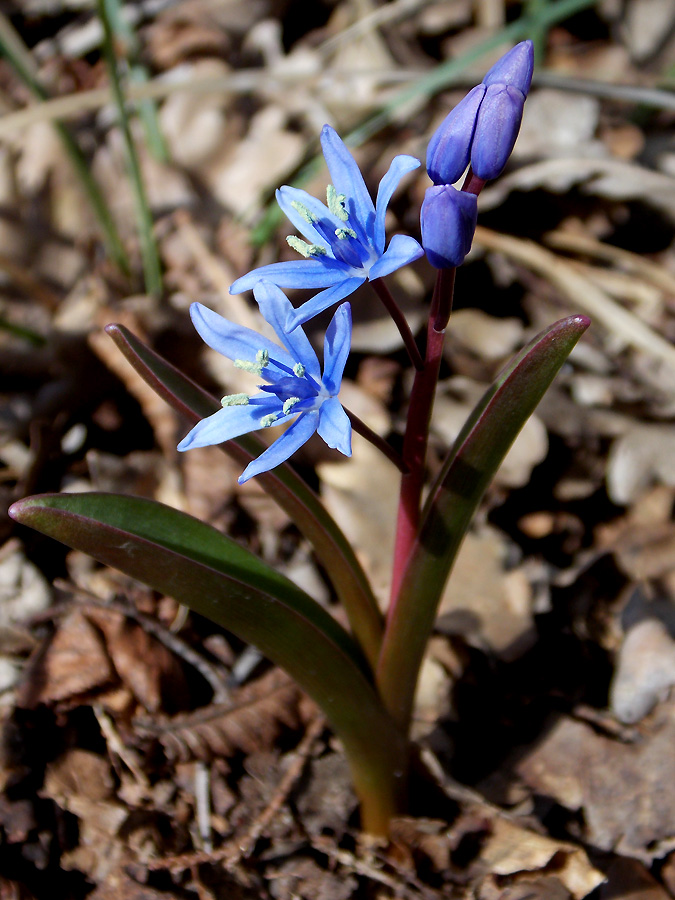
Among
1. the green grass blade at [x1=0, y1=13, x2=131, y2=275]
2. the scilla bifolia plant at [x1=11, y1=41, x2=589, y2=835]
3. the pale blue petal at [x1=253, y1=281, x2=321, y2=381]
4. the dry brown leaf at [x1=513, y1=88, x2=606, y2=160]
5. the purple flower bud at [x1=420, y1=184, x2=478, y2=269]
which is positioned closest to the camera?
the purple flower bud at [x1=420, y1=184, x2=478, y2=269]

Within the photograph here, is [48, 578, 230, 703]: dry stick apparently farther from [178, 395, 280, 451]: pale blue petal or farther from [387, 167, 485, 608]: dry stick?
[178, 395, 280, 451]: pale blue petal

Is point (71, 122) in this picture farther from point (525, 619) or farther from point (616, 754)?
point (616, 754)

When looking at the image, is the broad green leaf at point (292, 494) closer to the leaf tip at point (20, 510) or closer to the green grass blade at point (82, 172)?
the leaf tip at point (20, 510)

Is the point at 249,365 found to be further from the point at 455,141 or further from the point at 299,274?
the point at 455,141

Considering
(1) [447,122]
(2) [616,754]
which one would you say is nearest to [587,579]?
(2) [616,754]

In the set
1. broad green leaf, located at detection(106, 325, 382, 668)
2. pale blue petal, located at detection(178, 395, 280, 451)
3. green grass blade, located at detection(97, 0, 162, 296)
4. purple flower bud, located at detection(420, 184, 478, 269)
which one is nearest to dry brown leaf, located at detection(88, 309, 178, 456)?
green grass blade, located at detection(97, 0, 162, 296)

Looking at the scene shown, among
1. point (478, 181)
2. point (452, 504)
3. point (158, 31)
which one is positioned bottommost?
point (452, 504)
